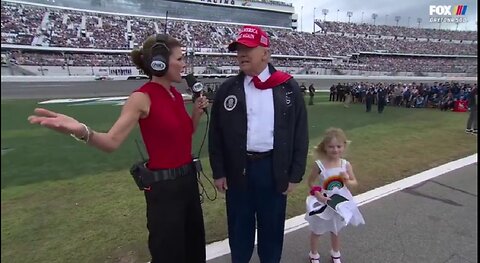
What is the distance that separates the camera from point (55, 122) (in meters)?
1.59

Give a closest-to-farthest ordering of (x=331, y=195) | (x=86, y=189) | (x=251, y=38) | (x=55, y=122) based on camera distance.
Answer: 1. (x=55, y=122)
2. (x=251, y=38)
3. (x=331, y=195)
4. (x=86, y=189)

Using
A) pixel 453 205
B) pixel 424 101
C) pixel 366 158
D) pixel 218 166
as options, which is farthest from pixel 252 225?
pixel 424 101

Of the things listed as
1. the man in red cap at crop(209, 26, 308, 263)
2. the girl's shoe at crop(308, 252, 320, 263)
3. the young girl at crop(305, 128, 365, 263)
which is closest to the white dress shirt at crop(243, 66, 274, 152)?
the man in red cap at crop(209, 26, 308, 263)

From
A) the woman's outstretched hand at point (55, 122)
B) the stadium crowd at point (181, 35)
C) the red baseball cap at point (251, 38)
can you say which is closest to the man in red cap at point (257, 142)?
the red baseball cap at point (251, 38)

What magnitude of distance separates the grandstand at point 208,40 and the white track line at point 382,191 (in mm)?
22974

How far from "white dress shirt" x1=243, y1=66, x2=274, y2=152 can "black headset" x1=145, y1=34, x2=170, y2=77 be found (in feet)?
2.32

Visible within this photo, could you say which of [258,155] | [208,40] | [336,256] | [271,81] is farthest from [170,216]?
[208,40]

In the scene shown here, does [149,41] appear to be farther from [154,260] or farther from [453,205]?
[453,205]

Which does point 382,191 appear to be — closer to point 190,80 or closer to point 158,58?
point 190,80

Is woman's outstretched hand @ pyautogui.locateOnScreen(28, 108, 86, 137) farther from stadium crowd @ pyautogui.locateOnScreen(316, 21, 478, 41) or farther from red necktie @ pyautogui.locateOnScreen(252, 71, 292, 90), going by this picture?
stadium crowd @ pyautogui.locateOnScreen(316, 21, 478, 41)

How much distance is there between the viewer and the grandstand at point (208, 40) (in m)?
42.8

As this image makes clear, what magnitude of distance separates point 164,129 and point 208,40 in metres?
62.1

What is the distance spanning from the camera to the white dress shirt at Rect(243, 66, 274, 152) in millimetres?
2596

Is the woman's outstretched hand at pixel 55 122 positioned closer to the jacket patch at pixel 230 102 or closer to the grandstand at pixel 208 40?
the jacket patch at pixel 230 102
